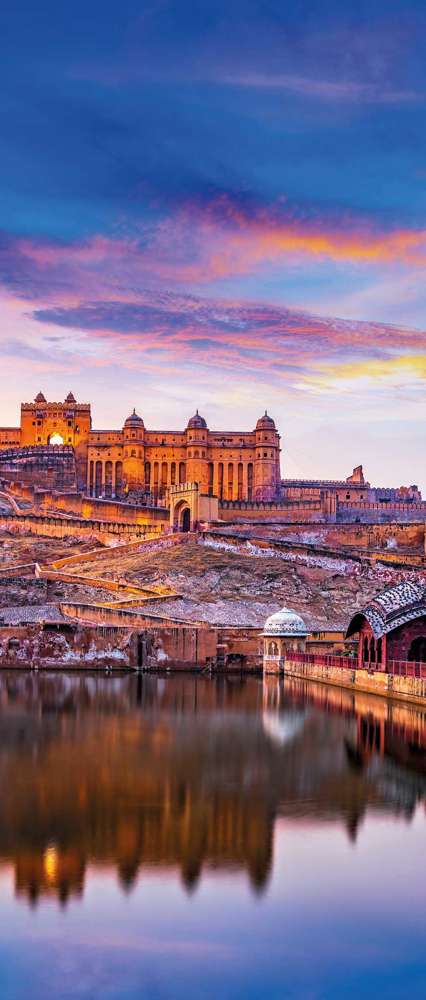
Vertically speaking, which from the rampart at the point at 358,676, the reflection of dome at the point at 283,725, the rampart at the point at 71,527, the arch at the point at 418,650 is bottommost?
the reflection of dome at the point at 283,725

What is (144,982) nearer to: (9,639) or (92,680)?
(92,680)

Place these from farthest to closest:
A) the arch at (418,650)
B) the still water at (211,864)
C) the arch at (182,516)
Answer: the arch at (182,516) < the arch at (418,650) < the still water at (211,864)

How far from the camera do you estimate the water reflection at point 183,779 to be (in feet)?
41.4

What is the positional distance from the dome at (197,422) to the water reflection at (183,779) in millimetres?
81644

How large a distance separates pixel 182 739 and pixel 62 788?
680 cm

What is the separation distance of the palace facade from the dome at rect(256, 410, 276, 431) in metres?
0.10

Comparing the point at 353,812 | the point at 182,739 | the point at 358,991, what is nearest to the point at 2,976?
the point at 358,991

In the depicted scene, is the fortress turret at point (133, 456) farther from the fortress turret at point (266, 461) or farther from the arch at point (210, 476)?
the fortress turret at point (266, 461)

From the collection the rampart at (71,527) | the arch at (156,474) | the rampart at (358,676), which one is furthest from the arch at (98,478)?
the rampart at (358,676)

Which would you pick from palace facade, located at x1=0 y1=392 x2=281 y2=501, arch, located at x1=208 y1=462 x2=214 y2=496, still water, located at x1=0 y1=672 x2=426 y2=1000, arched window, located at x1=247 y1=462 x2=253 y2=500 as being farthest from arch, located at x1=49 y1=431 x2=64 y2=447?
still water, located at x1=0 y1=672 x2=426 y2=1000

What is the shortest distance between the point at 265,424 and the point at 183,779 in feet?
313

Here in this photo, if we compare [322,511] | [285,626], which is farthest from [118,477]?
[285,626]

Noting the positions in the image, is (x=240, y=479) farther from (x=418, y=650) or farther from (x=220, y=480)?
(x=418, y=650)

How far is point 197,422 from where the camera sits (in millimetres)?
113500
